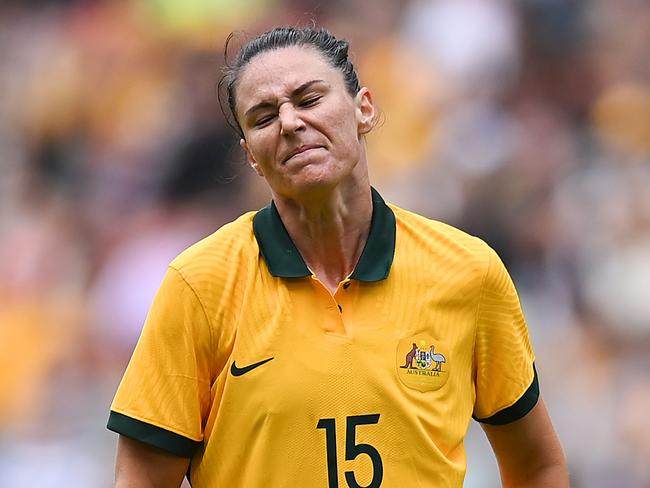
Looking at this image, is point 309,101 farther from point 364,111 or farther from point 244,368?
point 244,368

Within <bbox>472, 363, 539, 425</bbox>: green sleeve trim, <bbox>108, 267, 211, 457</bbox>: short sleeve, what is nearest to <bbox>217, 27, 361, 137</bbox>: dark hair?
<bbox>108, 267, 211, 457</bbox>: short sleeve

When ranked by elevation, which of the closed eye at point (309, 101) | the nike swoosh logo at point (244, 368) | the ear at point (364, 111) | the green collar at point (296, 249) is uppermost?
the ear at point (364, 111)

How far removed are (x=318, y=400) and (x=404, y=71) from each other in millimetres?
3059

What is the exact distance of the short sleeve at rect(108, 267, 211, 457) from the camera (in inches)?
81.7

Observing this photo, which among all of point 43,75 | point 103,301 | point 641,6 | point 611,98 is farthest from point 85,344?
point 641,6

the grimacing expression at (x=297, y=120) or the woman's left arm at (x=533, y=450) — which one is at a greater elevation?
the grimacing expression at (x=297, y=120)

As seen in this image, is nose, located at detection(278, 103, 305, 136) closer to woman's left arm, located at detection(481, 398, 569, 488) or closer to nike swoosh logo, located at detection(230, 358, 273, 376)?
nike swoosh logo, located at detection(230, 358, 273, 376)

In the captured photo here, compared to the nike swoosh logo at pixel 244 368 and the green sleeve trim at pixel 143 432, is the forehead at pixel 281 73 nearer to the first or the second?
the nike swoosh logo at pixel 244 368

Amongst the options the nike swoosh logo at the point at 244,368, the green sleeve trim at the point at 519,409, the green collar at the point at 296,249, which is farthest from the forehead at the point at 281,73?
the green sleeve trim at the point at 519,409

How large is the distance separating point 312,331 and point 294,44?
58 cm

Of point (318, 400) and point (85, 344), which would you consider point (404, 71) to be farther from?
point (318, 400)

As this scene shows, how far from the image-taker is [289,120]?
209 cm

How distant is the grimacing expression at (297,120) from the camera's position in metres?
2.10

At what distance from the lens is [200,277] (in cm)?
210
